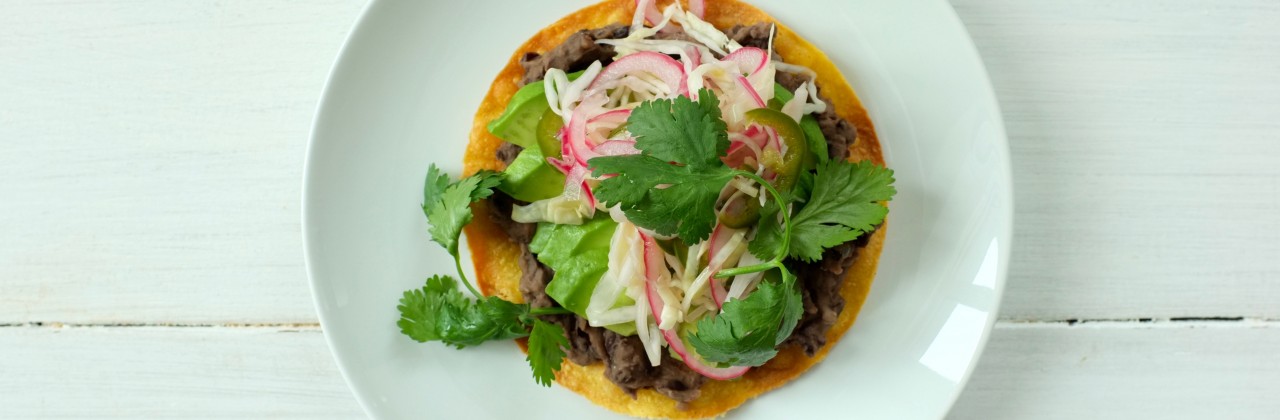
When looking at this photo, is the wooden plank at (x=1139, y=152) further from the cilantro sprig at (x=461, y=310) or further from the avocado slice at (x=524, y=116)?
the cilantro sprig at (x=461, y=310)

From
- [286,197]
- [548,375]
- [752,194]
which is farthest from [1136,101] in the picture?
[286,197]

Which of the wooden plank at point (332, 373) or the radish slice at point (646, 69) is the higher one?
the radish slice at point (646, 69)

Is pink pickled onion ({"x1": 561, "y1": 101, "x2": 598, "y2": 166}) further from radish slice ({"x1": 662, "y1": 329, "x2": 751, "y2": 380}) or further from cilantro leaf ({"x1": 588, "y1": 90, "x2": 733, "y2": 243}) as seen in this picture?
radish slice ({"x1": 662, "y1": 329, "x2": 751, "y2": 380})

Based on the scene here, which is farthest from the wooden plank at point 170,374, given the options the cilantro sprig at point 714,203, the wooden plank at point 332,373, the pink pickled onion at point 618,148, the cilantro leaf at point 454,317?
the cilantro sprig at point 714,203

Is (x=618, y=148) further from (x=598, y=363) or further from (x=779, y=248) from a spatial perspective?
(x=598, y=363)

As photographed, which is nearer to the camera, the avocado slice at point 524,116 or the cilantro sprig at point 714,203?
the cilantro sprig at point 714,203

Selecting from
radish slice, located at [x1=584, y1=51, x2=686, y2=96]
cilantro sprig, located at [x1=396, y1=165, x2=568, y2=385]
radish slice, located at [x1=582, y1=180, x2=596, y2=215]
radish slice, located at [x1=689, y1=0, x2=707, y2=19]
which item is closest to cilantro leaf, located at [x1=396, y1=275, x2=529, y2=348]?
cilantro sprig, located at [x1=396, y1=165, x2=568, y2=385]
